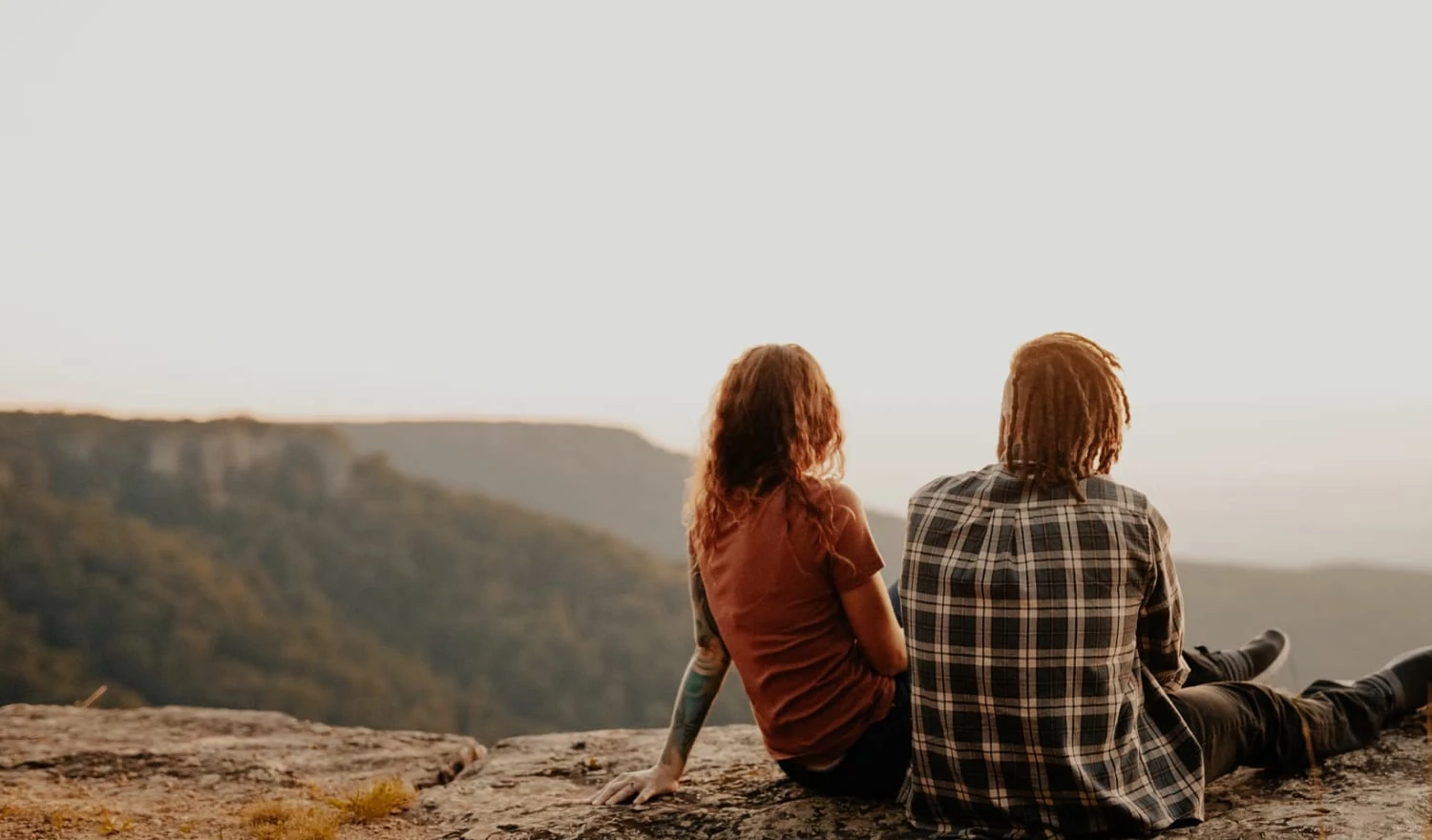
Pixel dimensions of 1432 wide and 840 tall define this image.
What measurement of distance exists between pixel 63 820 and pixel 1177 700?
3569 millimetres

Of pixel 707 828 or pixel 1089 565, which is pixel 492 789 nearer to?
pixel 707 828

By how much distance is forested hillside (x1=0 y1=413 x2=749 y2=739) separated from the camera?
36156 mm

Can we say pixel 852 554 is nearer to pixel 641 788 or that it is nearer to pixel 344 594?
pixel 641 788

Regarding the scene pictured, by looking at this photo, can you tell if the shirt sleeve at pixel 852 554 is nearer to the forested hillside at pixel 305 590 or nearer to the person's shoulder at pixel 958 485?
→ the person's shoulder at pixel 958 485

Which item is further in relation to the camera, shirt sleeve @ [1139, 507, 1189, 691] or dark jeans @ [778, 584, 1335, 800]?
dark jeans @ [778, 584, 1335, 800]

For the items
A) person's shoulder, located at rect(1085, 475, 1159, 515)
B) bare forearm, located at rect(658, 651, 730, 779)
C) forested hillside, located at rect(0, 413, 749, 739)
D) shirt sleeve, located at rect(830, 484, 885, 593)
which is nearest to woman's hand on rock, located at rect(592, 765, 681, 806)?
bare forearm, located at rect(658, 651, 730, 779)

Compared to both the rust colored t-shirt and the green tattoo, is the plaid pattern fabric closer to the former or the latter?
the rust colored t-shirt

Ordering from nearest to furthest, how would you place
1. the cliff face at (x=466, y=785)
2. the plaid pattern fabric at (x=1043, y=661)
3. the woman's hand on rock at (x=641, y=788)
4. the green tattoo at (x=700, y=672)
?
the plaid pattern fabric at (x=1043, y=661) → the cliff face at (x=466, y=785) → the green tattoo at (x=700, y=672) → the woman's hand on rock at (x=641, y=788)

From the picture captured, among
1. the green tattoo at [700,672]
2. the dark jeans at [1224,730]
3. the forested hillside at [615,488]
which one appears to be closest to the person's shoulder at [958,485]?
the dark jeans at [1224,730]

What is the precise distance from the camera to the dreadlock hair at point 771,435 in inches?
108

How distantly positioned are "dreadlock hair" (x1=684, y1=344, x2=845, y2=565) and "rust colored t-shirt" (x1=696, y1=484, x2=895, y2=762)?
1.6 inches

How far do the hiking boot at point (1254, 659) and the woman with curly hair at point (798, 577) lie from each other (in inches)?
45.4

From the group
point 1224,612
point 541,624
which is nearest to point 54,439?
point 541,624

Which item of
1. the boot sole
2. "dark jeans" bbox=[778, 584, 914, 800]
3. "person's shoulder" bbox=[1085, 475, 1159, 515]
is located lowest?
"dark jeans" bbox=[778, 584, 914, 800]
